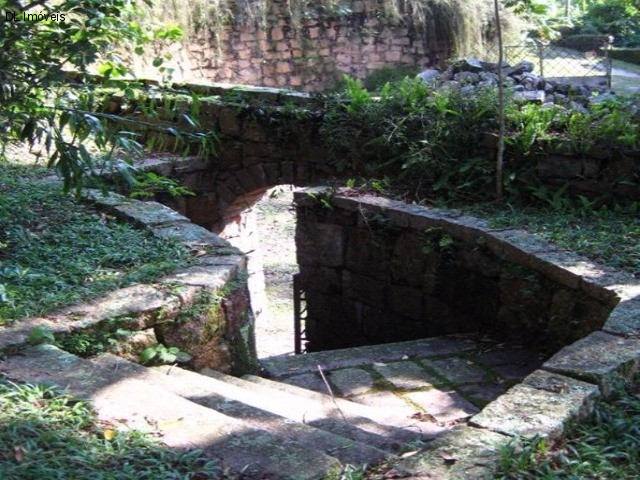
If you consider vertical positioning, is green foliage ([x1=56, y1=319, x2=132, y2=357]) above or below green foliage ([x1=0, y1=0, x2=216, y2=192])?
below

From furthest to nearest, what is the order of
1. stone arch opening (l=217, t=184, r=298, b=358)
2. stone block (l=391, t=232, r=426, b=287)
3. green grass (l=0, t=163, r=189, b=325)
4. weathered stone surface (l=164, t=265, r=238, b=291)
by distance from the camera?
stone arch opening (l=217, t=184, r=298, b=358)
stone block (l=391, t=232, r=426, b=287)
weathered stone surface (l=164, t=265, r=238, b=291)
green grass (l=0, t=163, r=189, b=325)

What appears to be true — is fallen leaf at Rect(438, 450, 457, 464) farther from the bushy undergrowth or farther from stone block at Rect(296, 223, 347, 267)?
stone block at Rect(296, 223, 347, 267)

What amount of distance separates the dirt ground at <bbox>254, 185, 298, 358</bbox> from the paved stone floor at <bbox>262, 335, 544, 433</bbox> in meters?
2.62

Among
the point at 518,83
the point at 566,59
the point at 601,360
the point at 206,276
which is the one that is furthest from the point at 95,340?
the point at 566,59

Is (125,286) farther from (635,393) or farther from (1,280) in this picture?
(635,393)

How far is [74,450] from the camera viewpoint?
2.36m

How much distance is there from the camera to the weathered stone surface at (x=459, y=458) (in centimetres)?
237

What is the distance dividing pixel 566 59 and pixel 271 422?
36.0ft

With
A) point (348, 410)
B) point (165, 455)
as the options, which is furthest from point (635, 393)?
point (165, 455)

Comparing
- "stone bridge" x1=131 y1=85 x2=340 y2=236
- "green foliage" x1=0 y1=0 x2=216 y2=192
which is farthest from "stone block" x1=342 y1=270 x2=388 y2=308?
"green foliage" x1=0 y1=0 x2=216 y2=192

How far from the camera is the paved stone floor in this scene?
169 inches

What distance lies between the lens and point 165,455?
2396 millimetres

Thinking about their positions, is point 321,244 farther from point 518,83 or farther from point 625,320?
point 625,320

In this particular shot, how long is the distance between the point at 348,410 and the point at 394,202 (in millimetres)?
2430
